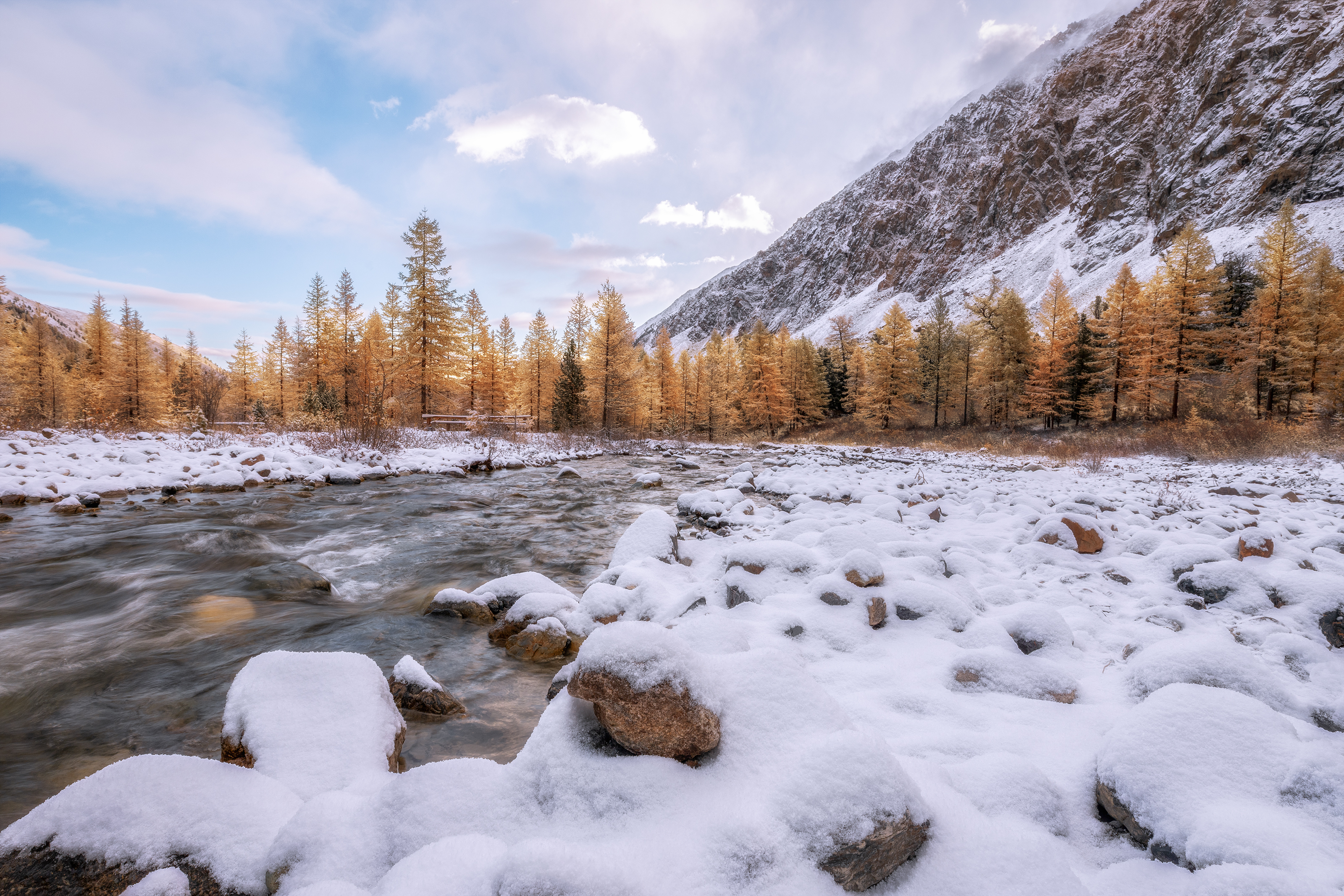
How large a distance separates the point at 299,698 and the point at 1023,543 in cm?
550

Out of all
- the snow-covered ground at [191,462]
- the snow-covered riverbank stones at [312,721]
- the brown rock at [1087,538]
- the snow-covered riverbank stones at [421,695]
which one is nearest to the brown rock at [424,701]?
the snow-covered riverbank stones at [421,695]

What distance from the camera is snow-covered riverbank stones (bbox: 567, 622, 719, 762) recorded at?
5.53 ft

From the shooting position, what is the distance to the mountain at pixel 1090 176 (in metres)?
55.4

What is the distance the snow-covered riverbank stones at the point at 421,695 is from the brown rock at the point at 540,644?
59 cm

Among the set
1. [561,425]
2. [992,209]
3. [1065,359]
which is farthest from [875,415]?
[992,209]

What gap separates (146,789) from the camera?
1.48m

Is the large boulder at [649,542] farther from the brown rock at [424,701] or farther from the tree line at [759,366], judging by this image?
the tree line at [759,366]

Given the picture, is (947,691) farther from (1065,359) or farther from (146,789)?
(1065,359)

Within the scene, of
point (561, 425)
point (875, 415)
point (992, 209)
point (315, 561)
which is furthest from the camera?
point (992, 209)

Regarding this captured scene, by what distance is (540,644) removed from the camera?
11.1 feet

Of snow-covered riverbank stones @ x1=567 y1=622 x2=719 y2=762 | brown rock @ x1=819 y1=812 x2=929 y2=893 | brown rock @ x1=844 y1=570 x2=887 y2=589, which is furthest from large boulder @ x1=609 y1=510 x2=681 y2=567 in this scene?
brown rock @ x1=819 y1=812 x2=929 y2=893

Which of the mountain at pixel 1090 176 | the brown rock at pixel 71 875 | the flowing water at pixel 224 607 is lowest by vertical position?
the flowing water at pixel 224 607

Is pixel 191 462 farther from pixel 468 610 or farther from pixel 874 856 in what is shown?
pixel 874 856

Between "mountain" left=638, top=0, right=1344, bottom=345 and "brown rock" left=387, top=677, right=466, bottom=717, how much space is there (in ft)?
224
